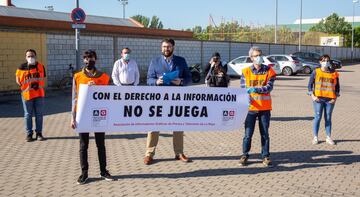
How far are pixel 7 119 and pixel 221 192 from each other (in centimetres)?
798

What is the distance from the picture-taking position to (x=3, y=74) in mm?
16875

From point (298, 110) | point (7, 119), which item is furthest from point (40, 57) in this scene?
point (298, 110)

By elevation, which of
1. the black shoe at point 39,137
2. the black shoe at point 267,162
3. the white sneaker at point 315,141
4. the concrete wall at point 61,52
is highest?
the concrete wall at point 61,52

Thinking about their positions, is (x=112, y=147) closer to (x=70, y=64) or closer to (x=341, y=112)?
(x=341, y=112)

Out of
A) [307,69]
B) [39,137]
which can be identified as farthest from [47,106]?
[307,69]

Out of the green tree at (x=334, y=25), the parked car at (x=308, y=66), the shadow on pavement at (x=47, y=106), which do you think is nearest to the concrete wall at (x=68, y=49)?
the shadow on pavement at (x=47, y=106)

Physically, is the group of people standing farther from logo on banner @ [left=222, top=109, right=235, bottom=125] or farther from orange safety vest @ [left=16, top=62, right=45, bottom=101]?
logo on banner @ [left=222, top=109, right=235, bottom=125]

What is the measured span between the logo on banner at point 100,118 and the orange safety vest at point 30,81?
11.1 feet

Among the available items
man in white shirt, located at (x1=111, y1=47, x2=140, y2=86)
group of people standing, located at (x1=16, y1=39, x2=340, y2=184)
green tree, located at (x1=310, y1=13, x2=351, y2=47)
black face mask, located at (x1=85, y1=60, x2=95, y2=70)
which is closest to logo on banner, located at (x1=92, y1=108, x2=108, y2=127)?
group of people standing, located at (x1=16, y1=39, x2=340, y2=184)

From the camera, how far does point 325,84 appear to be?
8.41m

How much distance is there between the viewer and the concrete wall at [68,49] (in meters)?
17.1

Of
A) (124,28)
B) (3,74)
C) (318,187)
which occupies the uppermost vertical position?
(124,28)

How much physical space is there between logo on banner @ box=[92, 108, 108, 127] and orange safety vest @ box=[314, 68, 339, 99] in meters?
4.47

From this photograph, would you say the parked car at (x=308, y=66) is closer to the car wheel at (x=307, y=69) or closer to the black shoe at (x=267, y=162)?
the car wheel at (x=307, y=69)
